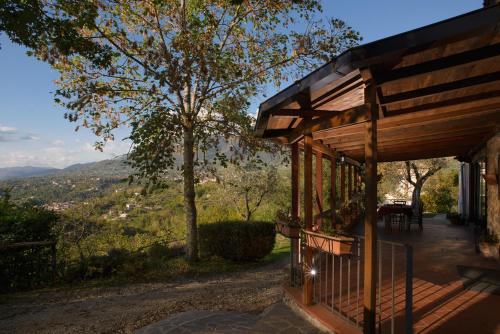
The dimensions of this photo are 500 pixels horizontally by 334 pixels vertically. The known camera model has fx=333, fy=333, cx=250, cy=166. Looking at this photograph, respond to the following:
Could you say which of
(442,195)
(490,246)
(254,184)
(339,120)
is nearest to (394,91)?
(339,120)

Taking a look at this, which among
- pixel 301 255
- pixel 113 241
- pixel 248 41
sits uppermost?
pixel 248 41

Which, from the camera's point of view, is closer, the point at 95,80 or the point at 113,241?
the point at 95,80

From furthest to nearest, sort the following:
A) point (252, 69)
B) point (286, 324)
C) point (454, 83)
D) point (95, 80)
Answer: point (252, 69) < point (95, 80) < point (286, 324) < point (454, 83)

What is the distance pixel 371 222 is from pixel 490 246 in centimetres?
514

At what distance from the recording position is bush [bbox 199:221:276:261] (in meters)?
10.4

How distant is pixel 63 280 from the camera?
28.2ft

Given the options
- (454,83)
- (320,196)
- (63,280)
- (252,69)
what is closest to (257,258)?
(320,196)

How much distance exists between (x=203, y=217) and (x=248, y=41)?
1398cm

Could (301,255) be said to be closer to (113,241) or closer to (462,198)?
(462,198)

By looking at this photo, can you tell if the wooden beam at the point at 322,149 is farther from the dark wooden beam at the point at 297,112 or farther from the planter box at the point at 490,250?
the planter box at the point at 490,250

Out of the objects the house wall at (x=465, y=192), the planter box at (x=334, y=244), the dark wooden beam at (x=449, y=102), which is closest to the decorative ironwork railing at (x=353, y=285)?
the planter box at (x=334, y=244)

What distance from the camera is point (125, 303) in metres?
6.91

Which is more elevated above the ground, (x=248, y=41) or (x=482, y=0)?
(x=482, y=0)

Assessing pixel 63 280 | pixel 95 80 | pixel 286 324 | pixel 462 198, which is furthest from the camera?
pixel 462 198
